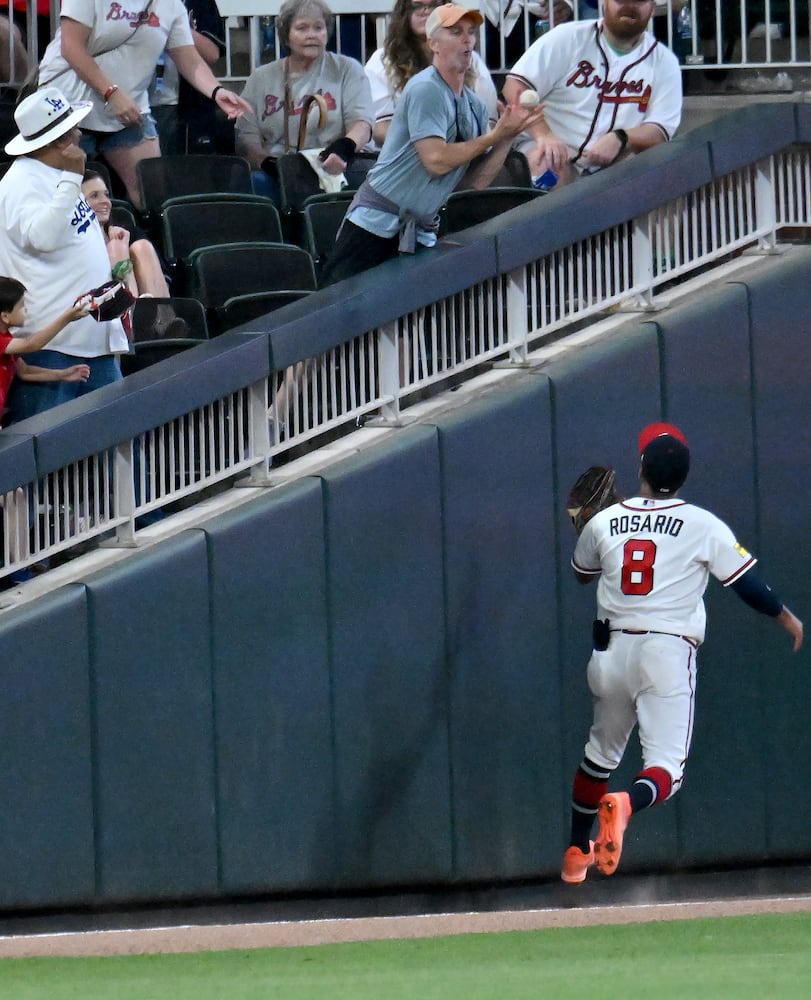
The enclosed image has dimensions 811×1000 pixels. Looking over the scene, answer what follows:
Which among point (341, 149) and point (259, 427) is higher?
point (341, 149)

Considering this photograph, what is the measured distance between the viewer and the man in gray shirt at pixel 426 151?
6.86m

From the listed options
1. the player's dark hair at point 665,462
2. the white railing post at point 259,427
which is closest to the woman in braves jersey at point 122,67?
the white railing post at point 259,427

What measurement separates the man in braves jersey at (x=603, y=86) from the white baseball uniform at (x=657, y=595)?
78.1 inches

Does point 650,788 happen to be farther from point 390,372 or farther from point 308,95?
point 308,95

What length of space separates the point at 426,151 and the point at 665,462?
4.74 ft

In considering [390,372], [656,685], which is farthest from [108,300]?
[656,685]

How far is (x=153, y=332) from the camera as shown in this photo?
7312mm

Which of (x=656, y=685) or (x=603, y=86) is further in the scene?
(x=603, y=86)

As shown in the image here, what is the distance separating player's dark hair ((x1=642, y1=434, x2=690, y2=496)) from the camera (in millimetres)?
6480

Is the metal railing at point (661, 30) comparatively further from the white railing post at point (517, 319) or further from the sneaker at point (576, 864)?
the sneaker at point (576, 864)

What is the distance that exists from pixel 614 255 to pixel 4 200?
8.03 feet

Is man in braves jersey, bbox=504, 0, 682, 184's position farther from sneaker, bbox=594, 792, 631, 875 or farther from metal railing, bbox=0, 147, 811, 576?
sneaker, bbox=594, 792, 631, 875

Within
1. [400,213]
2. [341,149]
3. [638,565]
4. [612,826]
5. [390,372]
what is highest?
[341,149]

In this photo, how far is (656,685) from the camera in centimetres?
660
